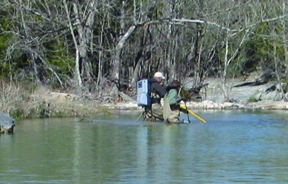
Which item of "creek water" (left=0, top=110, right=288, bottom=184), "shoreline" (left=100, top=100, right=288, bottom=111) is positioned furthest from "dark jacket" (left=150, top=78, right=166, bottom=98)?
"shoreline" (left=100, top=100, right=288, bottom=111)

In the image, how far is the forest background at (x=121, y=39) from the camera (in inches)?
1323

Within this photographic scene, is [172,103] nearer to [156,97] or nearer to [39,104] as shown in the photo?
[156,97]

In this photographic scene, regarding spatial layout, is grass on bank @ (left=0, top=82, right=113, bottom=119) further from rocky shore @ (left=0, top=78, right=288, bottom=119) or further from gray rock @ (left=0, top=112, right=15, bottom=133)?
gray rock @ (left=0, top=112, right=15, bottom=133)

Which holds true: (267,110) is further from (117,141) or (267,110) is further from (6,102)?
(117,141)

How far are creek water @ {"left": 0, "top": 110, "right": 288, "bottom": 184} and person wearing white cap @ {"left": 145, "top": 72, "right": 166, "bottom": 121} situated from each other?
0.46m

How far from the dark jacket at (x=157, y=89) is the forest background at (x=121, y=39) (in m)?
7.84

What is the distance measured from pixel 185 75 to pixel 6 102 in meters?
12.9

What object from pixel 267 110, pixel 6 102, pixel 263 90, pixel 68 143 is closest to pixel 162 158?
pixel 68 143

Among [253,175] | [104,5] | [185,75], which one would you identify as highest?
[104,5]

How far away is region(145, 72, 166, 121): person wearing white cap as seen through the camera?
23.9 meters

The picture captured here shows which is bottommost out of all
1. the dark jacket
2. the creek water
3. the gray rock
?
the creek water

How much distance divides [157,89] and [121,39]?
439 inches

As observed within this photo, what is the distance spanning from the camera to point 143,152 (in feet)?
55.8

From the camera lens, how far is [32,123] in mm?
24109
